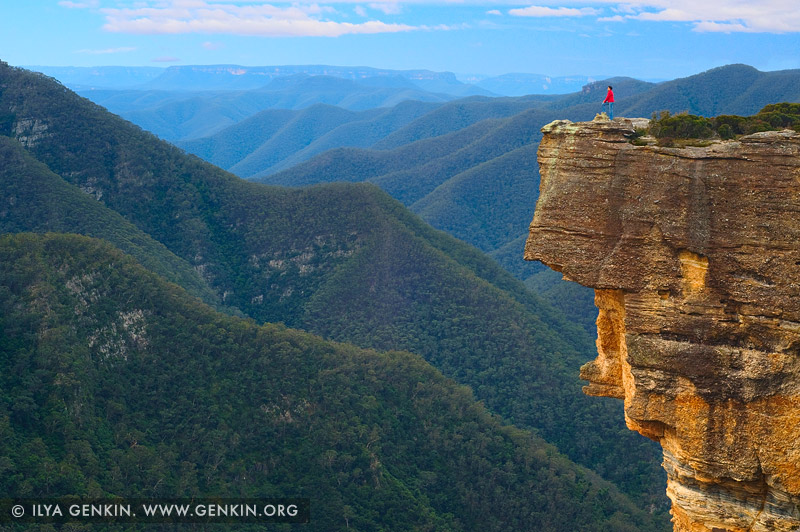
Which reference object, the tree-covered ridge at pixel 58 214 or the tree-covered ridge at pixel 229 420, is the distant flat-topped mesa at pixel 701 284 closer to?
the tree-covered ridge at pixel 229 420

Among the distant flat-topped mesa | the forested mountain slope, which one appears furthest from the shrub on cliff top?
the forested mountain slope

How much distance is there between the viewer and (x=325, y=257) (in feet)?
340

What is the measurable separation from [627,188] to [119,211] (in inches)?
3795

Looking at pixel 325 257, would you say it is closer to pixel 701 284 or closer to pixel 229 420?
pixel 229 420

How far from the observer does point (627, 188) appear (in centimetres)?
1888

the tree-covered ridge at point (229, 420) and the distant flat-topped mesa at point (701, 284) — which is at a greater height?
the distant flat-topped mesa at point (701, 284)

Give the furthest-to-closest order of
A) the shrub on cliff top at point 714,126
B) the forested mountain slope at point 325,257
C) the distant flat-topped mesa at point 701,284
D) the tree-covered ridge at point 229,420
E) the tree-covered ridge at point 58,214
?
the forested mountain slope at point 325,257, the tree-covered ridge at point 58,214, the tree-covered ridge at point 229,420, the shrub on cliff top at point 714,126, the distant flat-topped mesa at point 701,284

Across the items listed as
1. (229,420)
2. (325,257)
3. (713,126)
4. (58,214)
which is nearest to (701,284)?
(713,126)

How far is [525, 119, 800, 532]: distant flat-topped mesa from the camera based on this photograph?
701 inches

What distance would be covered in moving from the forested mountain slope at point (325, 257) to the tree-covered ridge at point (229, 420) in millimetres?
24846

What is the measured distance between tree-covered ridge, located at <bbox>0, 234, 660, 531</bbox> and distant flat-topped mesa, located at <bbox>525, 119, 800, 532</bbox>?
3286 cm

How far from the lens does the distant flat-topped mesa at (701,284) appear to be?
17812mm

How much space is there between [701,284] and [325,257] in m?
87.0

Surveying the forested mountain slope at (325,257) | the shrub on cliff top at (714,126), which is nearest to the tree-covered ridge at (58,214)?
the forested mountain slope at (325,257)
